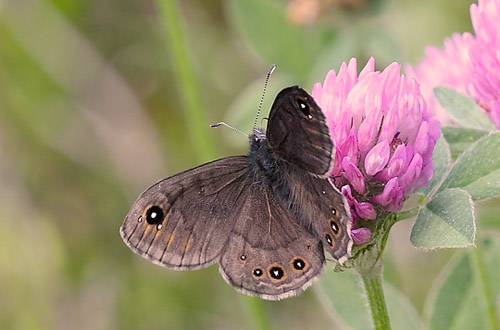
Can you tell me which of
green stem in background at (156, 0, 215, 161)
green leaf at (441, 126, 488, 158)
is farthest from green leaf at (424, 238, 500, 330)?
green stem in background at (156, 0, 215, 161)

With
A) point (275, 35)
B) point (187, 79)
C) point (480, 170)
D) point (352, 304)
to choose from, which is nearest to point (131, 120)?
point (275, 35)

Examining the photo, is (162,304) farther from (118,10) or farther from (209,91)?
(118,10)

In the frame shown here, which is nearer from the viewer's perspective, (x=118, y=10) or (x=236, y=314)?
(x=236, y=314)

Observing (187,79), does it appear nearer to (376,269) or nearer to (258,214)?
(258,214)

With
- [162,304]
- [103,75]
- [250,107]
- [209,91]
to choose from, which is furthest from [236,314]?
[103,75]

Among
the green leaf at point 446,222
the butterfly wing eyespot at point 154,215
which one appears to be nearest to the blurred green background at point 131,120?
the butterfly wing eyespot at point 154,215

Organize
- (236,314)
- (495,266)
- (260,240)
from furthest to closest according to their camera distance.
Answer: (236,314), (495,266), (260,240)

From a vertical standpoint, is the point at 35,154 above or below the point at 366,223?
above
